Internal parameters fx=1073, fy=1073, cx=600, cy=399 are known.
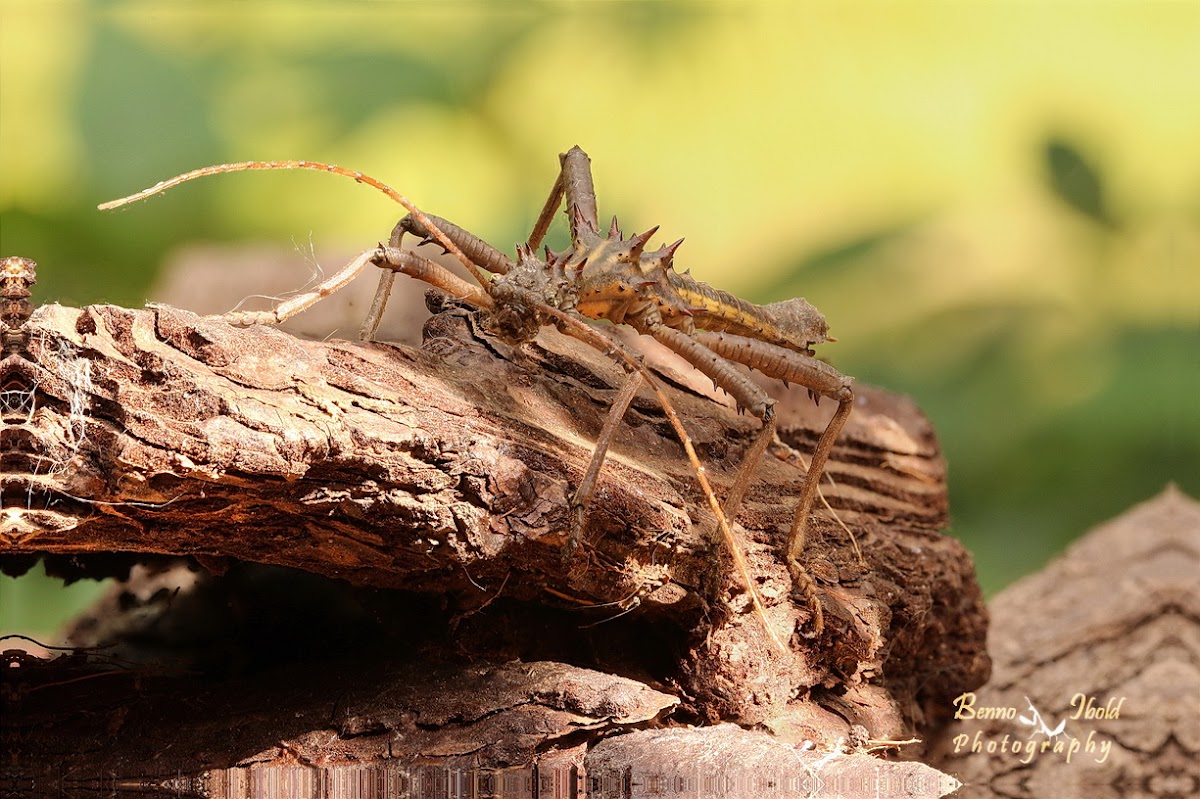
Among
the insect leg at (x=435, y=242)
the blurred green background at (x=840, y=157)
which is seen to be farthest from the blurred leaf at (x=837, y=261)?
the insect leg at (x=435, y=242)

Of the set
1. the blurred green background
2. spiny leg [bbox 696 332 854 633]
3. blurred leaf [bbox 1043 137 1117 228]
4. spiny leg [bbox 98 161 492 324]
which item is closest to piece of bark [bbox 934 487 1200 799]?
the blurred green background

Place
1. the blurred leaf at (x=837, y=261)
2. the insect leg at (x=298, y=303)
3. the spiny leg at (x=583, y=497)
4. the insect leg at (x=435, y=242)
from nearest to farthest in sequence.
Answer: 1. the insect leg at (x=298, y=303)
2. the spiny leg at (x=583, y=497)
3. the insect leg at (x=435, y=242)
4. the blurred leaf at (x=837, y=261)

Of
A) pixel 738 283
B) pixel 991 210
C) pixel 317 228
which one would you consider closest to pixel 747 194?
pixel 738 283

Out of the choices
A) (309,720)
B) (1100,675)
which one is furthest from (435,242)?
(1100,675)

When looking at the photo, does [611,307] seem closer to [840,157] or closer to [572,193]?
[572,193]

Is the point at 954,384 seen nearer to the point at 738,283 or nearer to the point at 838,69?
the point at 738,283

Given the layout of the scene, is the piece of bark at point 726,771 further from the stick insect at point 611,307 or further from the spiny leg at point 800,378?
the spiny leg at point 800,378

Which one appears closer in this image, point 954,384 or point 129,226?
point 129,226
